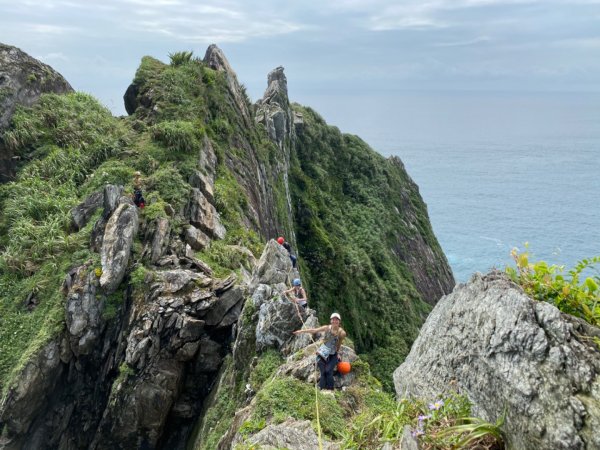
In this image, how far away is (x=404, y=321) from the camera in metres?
51.0

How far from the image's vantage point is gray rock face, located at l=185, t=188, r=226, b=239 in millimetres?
22688

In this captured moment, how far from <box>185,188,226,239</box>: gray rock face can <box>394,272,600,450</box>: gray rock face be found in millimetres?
16117

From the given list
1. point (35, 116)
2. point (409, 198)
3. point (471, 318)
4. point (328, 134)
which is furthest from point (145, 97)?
point (409, 198)

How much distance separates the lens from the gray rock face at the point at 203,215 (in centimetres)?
2269

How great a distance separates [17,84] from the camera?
29312mm

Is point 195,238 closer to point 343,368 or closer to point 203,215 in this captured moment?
point 203,215

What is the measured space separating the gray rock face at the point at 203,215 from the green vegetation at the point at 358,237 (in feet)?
66.9

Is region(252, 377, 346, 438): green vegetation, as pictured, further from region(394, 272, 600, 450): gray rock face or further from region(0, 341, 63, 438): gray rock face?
region(0, 341, 63, 438): gray rock face

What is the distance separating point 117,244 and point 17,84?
1810 centimetres

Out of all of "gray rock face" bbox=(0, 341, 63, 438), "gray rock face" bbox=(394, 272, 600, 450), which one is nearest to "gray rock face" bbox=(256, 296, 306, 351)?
"gray rock face" bbox=(394, 272, 600, 450)

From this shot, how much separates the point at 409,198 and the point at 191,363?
68.1 m

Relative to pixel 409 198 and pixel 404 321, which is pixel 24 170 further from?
pixel 409 198

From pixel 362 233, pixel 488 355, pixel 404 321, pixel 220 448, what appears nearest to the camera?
pixel 488 355

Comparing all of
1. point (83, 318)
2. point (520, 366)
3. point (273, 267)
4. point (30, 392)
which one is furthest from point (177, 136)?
point (520, 366)
